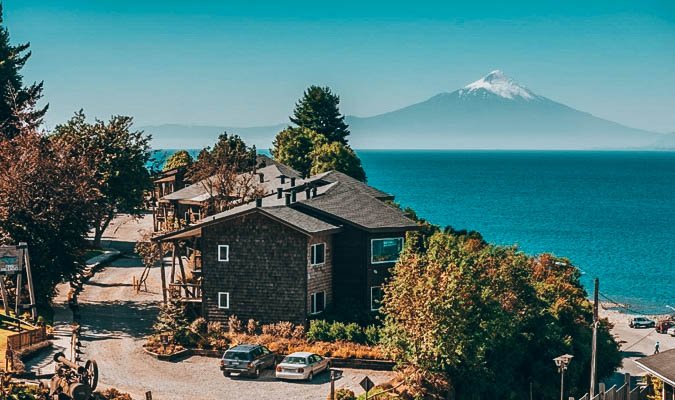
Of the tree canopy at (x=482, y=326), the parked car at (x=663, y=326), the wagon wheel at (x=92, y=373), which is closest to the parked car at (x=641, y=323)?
the parked car at (x=663, y=326)

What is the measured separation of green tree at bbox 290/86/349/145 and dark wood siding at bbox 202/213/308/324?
3261 inches

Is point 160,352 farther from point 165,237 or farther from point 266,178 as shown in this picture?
point 266,178

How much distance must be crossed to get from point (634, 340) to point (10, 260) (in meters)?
55.3

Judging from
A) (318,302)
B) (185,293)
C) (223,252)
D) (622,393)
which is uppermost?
(223,252)

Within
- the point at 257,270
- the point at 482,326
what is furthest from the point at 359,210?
the point at 482,326

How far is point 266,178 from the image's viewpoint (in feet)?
256

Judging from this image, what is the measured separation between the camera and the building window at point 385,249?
53.5m

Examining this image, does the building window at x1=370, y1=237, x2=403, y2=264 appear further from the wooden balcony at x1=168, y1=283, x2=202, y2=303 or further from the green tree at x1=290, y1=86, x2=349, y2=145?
the green tree at x1=290, y1=86, x2=349, y2=145

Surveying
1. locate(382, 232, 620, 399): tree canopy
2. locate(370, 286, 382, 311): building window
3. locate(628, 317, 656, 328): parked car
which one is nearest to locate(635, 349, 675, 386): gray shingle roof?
locate(382, 232, 620, 399): tree canopy

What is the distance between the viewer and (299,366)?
41.8 m

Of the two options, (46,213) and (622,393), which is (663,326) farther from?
(46,213)

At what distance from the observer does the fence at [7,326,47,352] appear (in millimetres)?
41441

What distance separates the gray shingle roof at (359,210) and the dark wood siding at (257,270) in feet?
16.1

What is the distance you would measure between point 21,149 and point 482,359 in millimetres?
30784
